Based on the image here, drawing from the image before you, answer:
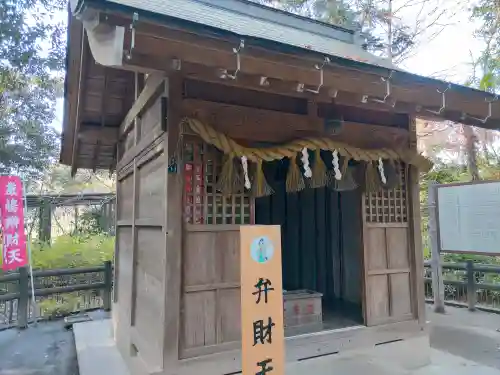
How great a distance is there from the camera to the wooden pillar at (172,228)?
3154mm

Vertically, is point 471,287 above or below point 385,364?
above

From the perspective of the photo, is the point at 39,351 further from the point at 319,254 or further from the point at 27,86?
the point at 27,86

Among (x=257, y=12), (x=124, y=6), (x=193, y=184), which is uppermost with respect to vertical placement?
(x=257, y=12)

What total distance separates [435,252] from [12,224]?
26.2 ft

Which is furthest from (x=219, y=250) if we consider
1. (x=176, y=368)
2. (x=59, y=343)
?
(x=59, y=343)

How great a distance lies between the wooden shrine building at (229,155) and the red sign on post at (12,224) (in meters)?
3.19

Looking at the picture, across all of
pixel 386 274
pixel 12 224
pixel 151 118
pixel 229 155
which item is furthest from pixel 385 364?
pixel 12 224

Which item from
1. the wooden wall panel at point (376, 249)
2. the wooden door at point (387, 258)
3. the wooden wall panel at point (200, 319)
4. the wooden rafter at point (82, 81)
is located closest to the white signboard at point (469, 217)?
the wooden door at point (387, 258)

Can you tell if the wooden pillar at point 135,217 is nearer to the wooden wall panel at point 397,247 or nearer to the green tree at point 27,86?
the wooden wall panel at point 397,247

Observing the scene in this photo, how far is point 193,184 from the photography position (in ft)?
11.1

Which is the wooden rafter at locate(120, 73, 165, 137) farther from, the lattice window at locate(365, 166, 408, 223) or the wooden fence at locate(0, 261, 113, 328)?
the wooden fence at locate(0, 261, 113, 328)

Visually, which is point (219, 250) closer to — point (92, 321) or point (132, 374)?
point (132, 374)

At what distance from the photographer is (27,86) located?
A: 37.9ft

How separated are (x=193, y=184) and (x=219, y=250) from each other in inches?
25.5
